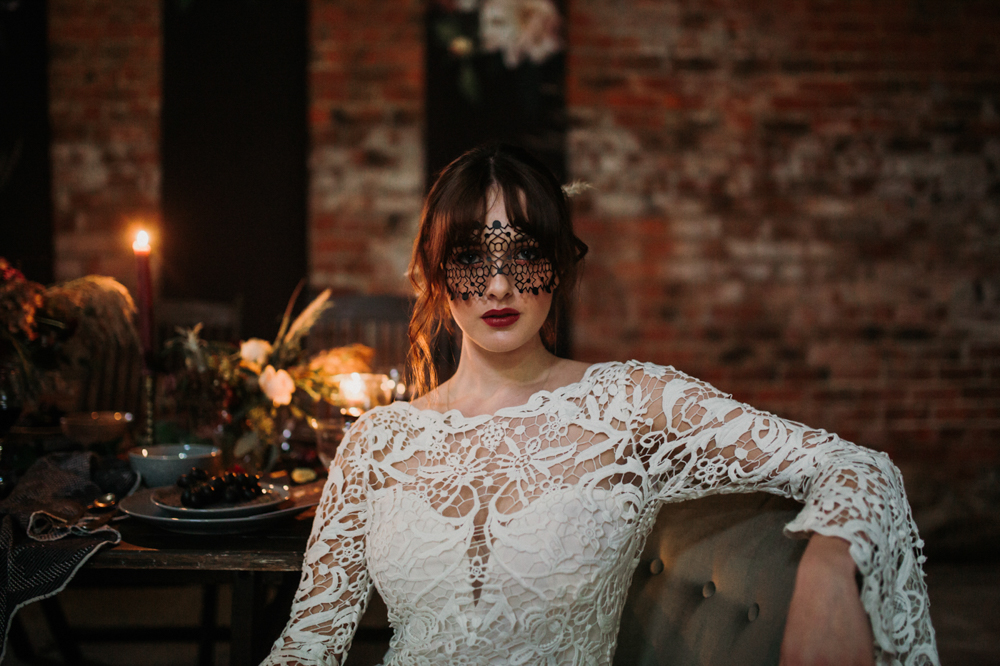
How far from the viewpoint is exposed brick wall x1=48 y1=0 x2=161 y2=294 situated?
3092 millimetres

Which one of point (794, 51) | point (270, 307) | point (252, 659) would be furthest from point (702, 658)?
point (794, 51)

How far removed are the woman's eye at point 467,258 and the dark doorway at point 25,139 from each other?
9.22 feet

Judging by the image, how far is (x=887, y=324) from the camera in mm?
3154

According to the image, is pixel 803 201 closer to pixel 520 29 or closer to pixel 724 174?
pixel 724 174

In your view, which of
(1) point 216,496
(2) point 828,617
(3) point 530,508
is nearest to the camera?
(2) point 828,617

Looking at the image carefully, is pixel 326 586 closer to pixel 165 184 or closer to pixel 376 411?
pixel 376 411

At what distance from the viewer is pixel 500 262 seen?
3.68ft

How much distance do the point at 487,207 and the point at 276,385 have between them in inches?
27.8

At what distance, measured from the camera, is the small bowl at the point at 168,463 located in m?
1.40

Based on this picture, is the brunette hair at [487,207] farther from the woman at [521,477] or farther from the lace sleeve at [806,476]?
the lace sleeve at [806,476]

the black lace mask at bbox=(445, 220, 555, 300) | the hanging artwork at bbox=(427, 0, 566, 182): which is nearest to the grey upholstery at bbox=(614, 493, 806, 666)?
the black lace mask at bbox=(445, 220, 555, 300)

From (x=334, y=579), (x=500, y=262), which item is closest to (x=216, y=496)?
(x=334, y=579)

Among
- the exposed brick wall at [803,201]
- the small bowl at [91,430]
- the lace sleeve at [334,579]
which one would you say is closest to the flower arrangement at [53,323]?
the small bowl at [91,430]

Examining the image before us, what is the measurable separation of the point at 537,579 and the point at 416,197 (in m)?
2.37
